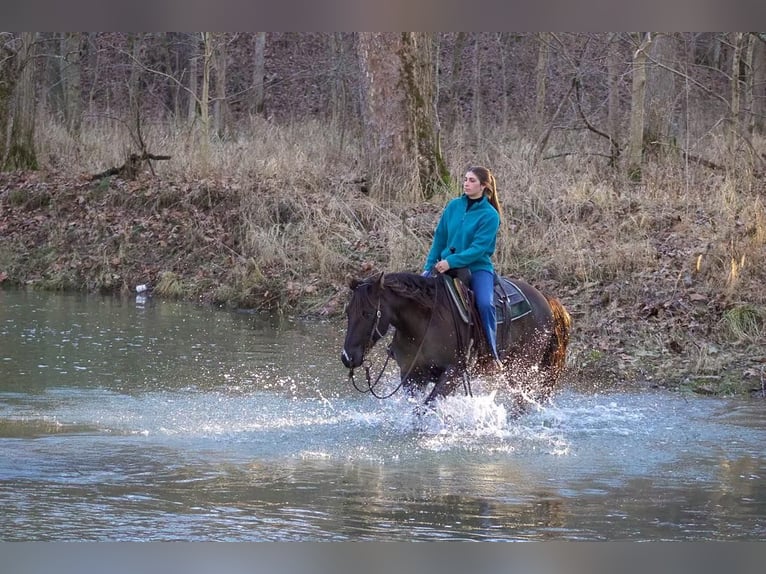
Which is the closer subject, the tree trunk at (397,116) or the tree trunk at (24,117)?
the tree trunk at (397,116)

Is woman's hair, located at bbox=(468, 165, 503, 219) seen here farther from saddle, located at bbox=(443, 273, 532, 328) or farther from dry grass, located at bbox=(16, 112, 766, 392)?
dry grass, located at bbox=(16, 112, 766, 392)

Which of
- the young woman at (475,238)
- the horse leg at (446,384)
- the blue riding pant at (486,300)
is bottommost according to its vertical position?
the horse leg at (446,384)

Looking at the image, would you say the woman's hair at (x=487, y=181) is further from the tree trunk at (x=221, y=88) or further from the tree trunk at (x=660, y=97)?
the tree trunk at (x=221, y=88)

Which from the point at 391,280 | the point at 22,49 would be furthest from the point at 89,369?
the point at 22,49

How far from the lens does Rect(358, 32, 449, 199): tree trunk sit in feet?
66.2

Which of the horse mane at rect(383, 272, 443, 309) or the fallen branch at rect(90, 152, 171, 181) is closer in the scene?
the horse mane at rect(383, 272, 443, 309)

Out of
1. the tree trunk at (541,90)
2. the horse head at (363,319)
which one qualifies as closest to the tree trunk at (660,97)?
the tree trunk at (541,90)

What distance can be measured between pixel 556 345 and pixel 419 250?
6.63 metres

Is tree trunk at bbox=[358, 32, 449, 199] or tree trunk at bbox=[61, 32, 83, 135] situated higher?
tree trunk at bbox=[61, 32, 83, 135]

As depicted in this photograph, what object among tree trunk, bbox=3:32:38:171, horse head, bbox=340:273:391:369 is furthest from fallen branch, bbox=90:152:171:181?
horse head, bbox=340:273:391:369

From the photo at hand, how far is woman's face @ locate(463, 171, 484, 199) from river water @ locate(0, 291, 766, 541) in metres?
1.78

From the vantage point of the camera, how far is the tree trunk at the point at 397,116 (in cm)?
2019

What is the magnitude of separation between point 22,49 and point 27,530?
20.5m

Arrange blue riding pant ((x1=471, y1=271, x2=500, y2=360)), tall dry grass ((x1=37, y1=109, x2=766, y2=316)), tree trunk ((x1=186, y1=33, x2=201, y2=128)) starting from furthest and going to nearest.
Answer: tree trunk ((x1=186, y1=33, x2=201, y2=128)) → tall dry grass ((x1=37, y1=109, x2=766, y2=316)) → blue riding pant ((x1=471, y1=271, x2=500, y2=360))
